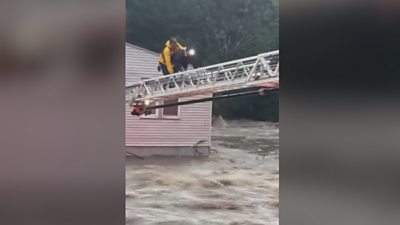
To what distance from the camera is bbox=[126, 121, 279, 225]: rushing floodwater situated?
171cm

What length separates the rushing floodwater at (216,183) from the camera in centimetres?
171

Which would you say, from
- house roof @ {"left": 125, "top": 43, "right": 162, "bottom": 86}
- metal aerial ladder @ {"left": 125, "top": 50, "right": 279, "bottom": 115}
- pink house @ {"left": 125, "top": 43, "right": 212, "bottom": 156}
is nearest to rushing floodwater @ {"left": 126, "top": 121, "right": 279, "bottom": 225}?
pink house @ {"left": 125, "top": 43, "right": 212, "bottom": 156}

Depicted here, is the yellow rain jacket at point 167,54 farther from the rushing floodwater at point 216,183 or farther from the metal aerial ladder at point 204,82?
the rushing floodwater at point 216,183

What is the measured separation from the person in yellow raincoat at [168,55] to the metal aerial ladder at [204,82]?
0.04m

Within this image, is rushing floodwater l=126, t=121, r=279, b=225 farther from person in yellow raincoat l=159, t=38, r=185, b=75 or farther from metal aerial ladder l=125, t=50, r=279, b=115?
person in yellow raincoat l=159, t=38, r=185, b=75

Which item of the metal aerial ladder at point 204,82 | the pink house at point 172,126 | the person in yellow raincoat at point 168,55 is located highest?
the person in yellow raincoat at point 168,55

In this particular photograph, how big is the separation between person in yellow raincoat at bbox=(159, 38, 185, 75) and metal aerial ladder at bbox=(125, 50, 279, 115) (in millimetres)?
41

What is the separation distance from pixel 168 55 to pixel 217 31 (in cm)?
24

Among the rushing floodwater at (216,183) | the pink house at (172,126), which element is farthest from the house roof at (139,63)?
the rushing floodwater at (216,183)

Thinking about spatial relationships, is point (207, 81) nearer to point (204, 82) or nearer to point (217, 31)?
point (204, 82)
